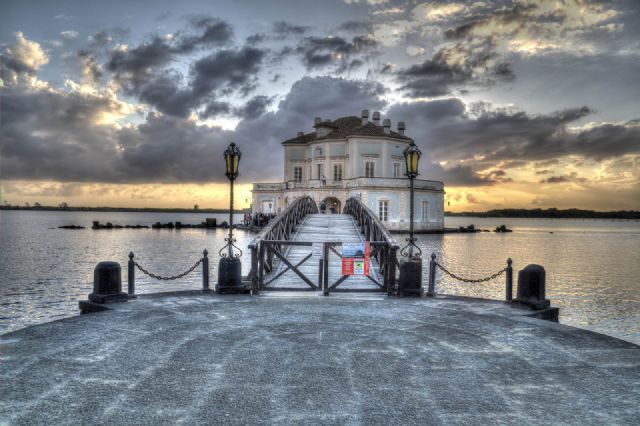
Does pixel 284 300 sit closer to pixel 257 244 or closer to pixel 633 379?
pixel 257 244

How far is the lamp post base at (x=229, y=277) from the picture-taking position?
1131 centimetres

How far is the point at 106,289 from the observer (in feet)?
32.1

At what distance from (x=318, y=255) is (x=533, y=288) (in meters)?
8.14

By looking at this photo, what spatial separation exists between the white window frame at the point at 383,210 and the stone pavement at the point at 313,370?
40.5m

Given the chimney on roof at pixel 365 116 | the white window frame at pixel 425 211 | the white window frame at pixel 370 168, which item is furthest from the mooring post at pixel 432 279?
the chimney on roof at pixel 365 116

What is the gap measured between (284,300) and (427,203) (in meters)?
46.1

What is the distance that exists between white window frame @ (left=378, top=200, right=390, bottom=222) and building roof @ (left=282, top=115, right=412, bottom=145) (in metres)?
8.79

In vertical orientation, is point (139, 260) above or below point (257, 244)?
below

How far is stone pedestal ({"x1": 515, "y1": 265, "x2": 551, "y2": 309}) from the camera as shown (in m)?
9.63

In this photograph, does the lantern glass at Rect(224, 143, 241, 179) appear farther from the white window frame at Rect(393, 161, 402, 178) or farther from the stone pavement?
the white window frame at Rect(393, 161, 402, 178)

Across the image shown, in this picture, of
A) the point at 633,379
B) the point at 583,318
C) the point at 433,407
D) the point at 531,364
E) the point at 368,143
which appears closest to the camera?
the point at 433,407

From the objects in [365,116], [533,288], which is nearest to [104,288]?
[533,288]

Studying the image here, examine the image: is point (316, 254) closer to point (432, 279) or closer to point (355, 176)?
point (432, 279)

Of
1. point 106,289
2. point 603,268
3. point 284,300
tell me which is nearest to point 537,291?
point 284,300
